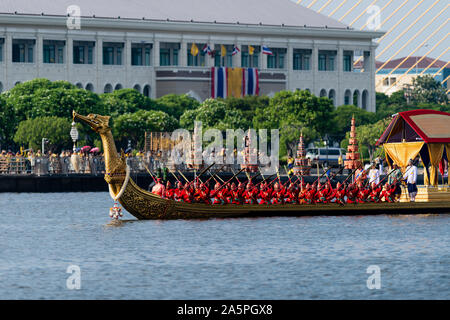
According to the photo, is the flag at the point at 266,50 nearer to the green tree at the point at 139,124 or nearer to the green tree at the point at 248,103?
the green tree at the point at 248,103

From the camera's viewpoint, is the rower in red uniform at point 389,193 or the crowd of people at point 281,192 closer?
the crowd of people at point 281,192

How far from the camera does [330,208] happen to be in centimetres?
5150

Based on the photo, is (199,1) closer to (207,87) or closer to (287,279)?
(207,87)

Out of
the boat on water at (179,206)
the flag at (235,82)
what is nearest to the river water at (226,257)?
the boat on water at (179,206)

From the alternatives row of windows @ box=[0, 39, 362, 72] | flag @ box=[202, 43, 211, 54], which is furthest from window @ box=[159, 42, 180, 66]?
flag @ box=[202, 43, 211, 54]

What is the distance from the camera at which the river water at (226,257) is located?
112 ft

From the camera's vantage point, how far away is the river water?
3400cm

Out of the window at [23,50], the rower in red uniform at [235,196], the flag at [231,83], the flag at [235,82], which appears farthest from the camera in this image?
the flag at [235,82]

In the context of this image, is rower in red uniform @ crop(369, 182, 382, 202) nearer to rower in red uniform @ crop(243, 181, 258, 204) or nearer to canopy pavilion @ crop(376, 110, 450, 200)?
canopy pavilion @ crop(376, 110, 450, 200)

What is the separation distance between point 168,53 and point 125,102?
90.6 feet

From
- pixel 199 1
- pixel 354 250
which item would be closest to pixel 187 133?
pixel 199 1

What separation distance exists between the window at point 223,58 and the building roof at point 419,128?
3220 inches

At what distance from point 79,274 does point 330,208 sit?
737 inches

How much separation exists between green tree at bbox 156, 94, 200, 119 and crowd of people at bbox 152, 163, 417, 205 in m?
58.4
